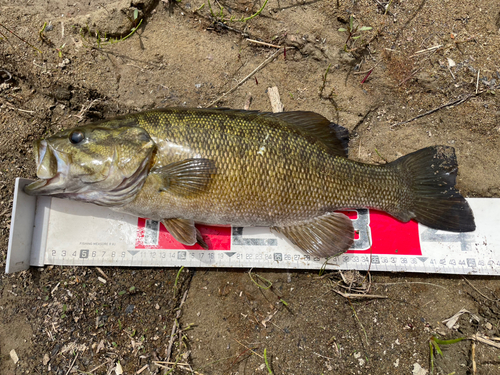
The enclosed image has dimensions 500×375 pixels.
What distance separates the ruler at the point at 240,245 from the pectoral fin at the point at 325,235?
0.17m

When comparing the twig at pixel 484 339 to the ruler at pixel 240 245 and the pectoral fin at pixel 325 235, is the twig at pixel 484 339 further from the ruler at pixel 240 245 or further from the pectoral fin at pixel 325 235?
the pectoral fin at pixel 325 235

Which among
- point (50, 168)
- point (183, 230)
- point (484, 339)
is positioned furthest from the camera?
point (484, 339)

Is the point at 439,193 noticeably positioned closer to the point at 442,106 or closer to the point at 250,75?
the point at 442,106

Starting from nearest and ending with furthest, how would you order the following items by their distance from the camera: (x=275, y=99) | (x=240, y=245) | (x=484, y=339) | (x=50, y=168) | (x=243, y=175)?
(x=50, y=168) < (x=243, y=175) < (x=484, y=339) < (x=240, y=245) < (x=275, y=99)

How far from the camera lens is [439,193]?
101 inches

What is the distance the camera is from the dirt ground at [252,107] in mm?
2539

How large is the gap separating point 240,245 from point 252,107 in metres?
1.41

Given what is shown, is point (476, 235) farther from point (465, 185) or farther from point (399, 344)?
point (399, 344)

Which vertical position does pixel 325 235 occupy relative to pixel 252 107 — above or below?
below

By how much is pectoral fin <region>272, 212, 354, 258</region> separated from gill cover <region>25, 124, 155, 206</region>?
56.5 inches

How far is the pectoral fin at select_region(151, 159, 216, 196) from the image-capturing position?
7.07 ft

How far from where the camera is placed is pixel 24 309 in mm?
2529

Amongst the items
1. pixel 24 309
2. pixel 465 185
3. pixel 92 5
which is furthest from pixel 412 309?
pixel 92 5

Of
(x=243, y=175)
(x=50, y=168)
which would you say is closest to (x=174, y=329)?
(x=243, y=175)
